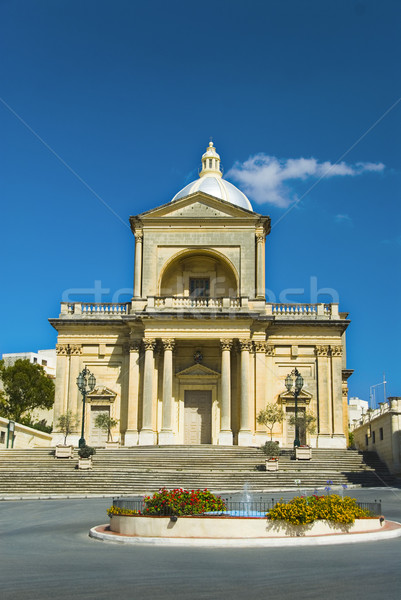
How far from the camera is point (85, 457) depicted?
3409 cm

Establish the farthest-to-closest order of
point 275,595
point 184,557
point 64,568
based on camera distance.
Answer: point 184,557, point 64,568, point 275,595

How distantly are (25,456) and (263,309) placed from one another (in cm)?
1695

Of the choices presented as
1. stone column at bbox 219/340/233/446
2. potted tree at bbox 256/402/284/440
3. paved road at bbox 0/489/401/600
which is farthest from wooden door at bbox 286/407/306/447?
paved road at bbox 0/489/401/600

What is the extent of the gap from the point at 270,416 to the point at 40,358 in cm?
6965

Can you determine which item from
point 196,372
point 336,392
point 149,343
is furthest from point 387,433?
point 149,343

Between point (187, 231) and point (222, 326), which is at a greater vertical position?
point (187, 231)

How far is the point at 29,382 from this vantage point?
67.4m

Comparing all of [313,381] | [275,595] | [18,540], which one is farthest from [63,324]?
[275,595]

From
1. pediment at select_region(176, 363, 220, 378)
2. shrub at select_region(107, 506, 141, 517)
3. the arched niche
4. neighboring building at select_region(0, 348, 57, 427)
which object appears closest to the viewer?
shrub at select_region(107, 506, 141, 517)

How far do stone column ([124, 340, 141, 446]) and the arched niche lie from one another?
Answer: 4.75 meters

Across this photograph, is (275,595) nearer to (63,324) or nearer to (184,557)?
(184,557)

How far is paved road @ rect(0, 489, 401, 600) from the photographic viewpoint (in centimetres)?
1003

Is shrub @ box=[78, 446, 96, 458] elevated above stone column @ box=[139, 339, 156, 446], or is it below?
below

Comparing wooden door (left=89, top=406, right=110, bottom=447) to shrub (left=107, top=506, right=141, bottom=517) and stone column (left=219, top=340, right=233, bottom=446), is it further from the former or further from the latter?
shrub (left=107, top=506, right=141, bottom=517)
